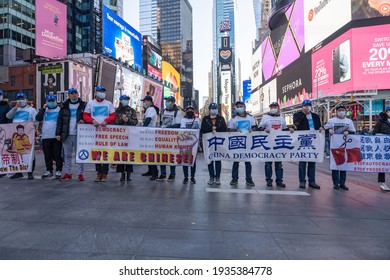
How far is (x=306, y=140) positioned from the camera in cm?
662

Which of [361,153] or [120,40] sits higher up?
[120,40]

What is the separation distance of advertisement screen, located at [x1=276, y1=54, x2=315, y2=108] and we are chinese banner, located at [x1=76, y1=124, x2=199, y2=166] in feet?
112

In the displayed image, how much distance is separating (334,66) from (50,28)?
105 ft

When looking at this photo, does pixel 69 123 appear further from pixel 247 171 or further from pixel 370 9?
pixel 370 9

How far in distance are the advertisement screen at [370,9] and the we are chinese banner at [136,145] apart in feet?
99.3

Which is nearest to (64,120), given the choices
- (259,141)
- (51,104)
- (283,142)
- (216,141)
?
(51,104)

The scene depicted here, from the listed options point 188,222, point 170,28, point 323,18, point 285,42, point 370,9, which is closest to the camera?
point 188,222

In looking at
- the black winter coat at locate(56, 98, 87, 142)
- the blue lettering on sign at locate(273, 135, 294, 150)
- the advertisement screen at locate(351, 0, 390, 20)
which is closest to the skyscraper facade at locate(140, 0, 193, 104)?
the advertisement screen at locate(351, 0, 390, 20)

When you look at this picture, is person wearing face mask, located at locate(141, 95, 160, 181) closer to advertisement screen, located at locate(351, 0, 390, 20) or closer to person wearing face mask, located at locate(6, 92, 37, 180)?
person wearing face mask, located at locate(6, 92, 37, 180)

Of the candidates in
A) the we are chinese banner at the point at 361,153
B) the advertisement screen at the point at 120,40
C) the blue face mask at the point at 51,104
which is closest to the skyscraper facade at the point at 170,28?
the advertisement screen at the point at 120,40

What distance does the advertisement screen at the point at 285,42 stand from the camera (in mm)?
43769

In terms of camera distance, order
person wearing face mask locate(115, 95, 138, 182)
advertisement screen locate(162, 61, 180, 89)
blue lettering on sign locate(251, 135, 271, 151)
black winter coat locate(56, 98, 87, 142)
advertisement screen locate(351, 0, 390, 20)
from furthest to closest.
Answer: advertisement screen locate(162, 61, 180, 89) < advertisement screen locate(351, 0, 390, 20) < person wearing face mask locate(115, 95, 138, 182) < blue lettering on sign locate(251, 135, 271, 151) < black winter coat locate(56, 98, 87, 142)

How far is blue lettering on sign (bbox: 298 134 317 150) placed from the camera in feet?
21.7

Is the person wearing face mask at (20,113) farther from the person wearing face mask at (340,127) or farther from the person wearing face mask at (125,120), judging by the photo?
the person wearing face mask at (340,127)
